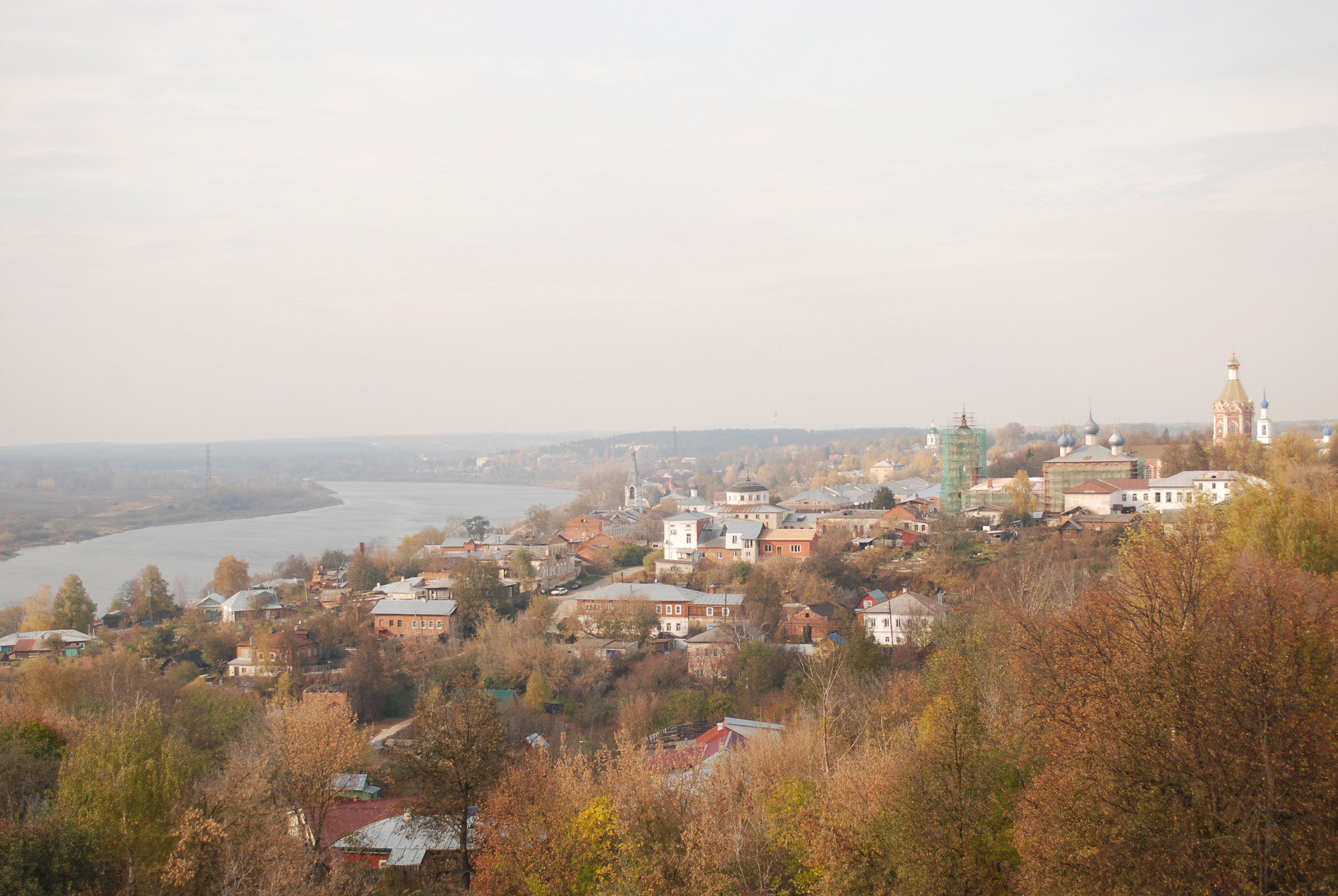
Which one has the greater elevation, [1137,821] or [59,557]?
[1137,821]

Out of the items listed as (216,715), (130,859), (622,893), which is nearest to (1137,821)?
(622,893)

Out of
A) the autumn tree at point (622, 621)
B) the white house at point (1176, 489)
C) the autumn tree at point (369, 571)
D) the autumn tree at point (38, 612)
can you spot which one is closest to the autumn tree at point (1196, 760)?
the autumn tree at point (622, 621)

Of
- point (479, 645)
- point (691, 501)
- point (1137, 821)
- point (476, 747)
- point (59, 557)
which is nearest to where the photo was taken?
point (1137, 821)

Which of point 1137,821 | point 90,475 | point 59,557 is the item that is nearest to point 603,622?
point 1137,821

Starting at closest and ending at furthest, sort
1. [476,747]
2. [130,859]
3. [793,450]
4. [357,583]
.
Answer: [130,859], [476,747], [357,583], [793,450]

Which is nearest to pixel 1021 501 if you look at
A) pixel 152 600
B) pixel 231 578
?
pixel 231 578

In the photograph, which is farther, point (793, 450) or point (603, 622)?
point (793, 450)

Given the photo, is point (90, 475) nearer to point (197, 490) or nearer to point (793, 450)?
point (197, 490)

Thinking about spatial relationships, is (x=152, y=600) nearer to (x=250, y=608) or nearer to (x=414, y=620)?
(x=250, y=608)

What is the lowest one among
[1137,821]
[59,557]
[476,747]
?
[59,557]
